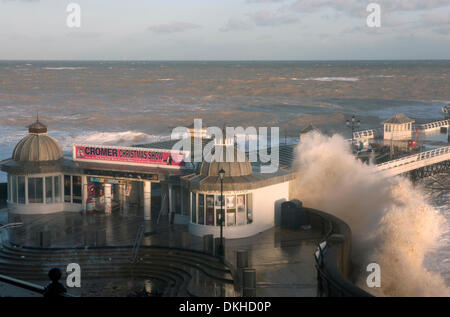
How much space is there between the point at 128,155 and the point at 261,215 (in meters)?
6.90

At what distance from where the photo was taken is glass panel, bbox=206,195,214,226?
78.7 ft

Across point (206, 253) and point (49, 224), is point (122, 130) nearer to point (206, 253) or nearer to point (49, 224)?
point (49, 224)

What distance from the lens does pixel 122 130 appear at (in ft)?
258

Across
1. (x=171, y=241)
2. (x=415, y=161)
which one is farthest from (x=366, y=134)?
(x=171, y=241)

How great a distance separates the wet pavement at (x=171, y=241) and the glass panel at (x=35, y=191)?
893mm

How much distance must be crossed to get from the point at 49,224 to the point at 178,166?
5952 millimetres

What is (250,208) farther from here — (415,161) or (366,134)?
(366,134)

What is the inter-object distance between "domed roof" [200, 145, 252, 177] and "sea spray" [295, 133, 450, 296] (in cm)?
401

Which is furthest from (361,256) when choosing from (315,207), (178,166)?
(178,166)

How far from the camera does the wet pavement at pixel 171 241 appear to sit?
19.1 metres

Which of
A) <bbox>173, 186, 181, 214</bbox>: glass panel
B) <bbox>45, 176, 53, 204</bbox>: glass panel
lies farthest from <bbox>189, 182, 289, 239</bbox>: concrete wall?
<bbox>45, 176, 53, 204</bbox>: glass panel

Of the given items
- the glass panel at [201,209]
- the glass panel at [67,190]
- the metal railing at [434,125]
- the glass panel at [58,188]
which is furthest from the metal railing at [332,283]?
the metal railing at [434,125]

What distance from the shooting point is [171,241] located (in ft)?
76.1

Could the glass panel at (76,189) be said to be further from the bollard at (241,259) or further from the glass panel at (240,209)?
the bollard at (241,259)
